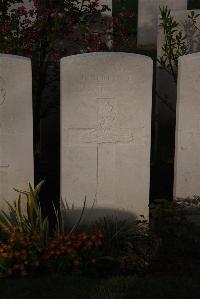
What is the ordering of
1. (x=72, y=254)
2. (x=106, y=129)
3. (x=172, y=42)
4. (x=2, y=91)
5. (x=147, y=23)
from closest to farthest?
(x=72, y=254), (x=2, y=91), (x=106, y=129), (x=172, y=42), (x=147, y=23)

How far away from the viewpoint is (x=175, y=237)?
18.2ft

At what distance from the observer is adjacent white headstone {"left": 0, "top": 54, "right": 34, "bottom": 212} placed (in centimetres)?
526

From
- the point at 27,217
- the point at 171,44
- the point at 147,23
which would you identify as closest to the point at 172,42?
the point at 171,44

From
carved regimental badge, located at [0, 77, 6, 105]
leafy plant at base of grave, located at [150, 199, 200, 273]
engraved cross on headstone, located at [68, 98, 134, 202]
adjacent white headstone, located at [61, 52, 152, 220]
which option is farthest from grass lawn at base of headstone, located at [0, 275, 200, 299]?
carved regimental badge, located at [0, 77, 6, 105]

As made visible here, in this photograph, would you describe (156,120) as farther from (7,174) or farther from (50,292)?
(50,292)

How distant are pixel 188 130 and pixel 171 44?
201 cm

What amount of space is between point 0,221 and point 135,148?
131 centimetres

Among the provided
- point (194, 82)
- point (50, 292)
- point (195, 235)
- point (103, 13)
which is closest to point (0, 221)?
point (50, 292)

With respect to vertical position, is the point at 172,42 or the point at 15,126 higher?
the point at 172,42

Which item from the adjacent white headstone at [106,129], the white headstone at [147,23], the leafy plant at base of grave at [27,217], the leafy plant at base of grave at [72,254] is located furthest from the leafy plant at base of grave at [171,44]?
the white headstone at [147,23]

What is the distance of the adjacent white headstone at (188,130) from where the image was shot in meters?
5.56

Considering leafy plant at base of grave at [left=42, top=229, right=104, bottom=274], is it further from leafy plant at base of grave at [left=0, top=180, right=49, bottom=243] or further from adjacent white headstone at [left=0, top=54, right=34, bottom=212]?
adjacent white headstone at [left=0, top=54, right=34, bottom=212]

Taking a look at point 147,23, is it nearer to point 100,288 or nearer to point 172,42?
point 172,42

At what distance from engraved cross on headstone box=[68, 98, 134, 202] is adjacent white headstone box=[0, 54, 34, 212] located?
0.39 meters
